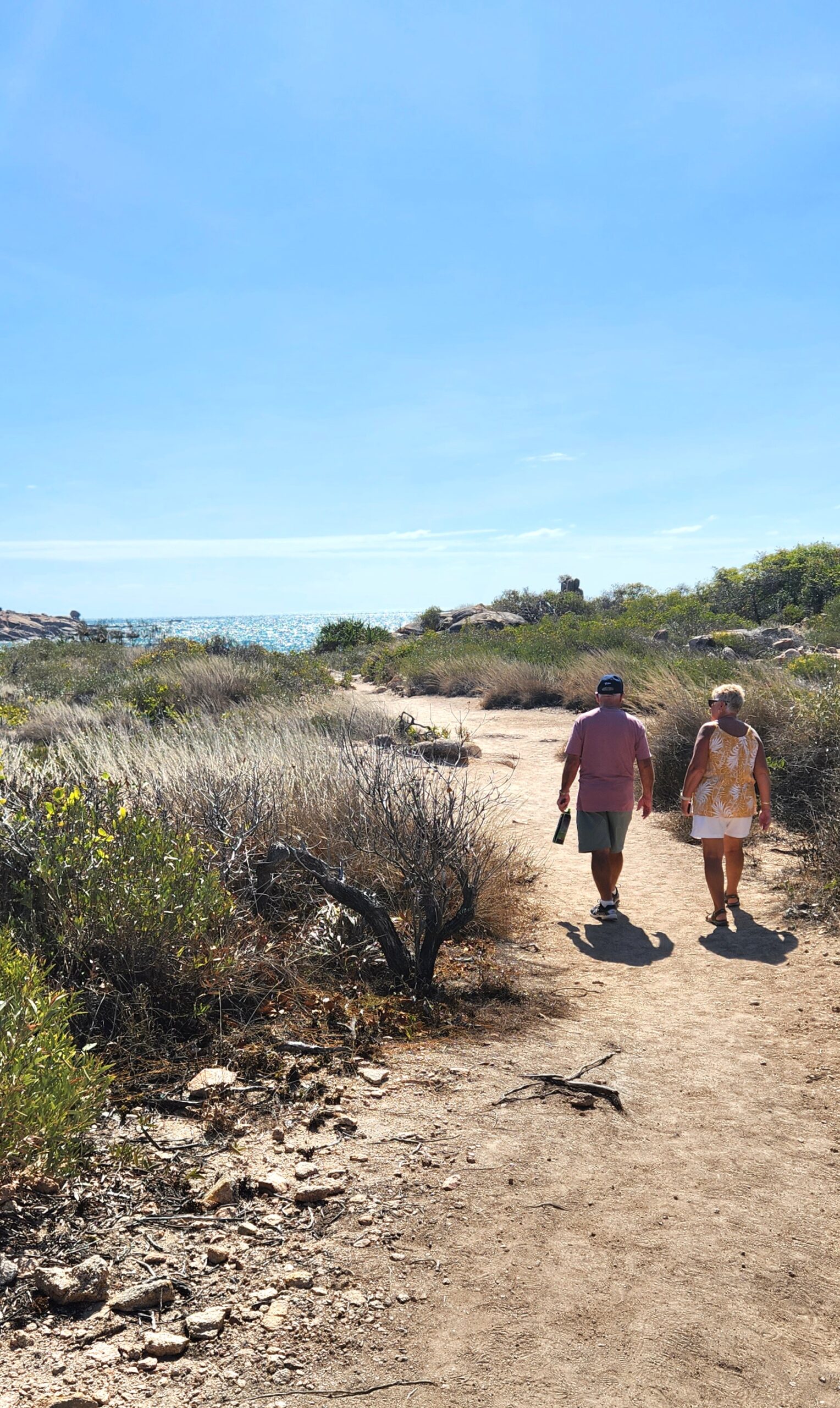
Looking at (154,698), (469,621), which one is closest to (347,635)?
(469,621)

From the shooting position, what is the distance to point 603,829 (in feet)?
21.4

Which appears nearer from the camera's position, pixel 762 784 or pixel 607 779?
pixel 762 784

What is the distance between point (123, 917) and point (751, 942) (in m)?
4.14

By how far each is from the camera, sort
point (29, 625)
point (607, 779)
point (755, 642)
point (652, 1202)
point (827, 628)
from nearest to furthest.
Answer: point (652, 1202) < point (607, 779) < point (827, 628) < point (755, 642) < point (29, 625)

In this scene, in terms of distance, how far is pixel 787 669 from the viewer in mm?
13359

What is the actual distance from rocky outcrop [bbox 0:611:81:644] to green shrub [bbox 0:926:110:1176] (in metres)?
65.3

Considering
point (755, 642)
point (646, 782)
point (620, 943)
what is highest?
point (755, 642)

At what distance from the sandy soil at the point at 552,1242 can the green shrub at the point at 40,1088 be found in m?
0.42

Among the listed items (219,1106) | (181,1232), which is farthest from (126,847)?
(181,1232)

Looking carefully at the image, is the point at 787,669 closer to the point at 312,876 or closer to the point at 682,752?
the point at 682,752

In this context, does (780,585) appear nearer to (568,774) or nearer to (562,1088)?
(568,774)

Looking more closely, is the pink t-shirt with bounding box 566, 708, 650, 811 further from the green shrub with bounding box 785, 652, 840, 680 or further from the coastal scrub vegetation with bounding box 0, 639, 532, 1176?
the green shrub with bounding box 785, 652, 840, 680

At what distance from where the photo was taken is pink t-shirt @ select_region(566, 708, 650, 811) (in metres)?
6.46

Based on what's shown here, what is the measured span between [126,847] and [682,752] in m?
7.40
